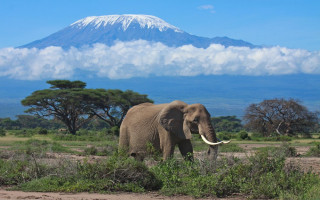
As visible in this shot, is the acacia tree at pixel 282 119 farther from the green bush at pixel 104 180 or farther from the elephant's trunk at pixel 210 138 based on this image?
the green bush at pixel 104 180

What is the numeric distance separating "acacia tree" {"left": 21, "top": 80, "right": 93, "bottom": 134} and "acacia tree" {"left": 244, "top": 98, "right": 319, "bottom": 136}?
16.4 m

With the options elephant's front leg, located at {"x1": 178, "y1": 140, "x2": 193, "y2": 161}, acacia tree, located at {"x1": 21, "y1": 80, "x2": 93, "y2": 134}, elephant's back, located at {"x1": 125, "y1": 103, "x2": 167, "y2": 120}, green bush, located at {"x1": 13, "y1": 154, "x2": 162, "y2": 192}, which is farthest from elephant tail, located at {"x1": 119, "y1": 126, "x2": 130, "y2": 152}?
acacia tree, located at {"x1": 21, "y1": 80, "x2": 93, "y2": 134}

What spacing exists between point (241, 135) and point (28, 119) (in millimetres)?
43407

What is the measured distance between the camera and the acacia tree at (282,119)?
46094mm

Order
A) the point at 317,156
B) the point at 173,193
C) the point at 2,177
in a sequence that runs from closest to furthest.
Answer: the point at 173,193, the point at 2,177, the point at 317,156

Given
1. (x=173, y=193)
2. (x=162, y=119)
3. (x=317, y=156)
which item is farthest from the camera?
(x=317, y=156)

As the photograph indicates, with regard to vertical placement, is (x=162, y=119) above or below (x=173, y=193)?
above

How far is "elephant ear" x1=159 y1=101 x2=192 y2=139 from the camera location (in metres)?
12.0

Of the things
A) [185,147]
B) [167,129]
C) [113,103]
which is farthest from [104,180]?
[113,103]

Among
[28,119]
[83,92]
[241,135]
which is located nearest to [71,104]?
A: [83,92]

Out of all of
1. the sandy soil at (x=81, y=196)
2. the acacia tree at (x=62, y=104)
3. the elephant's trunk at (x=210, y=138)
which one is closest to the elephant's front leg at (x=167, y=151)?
the elephant's trunk at (x=210, y=138)

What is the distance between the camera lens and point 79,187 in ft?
34.1

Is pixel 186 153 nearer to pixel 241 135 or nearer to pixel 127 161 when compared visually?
pixel 127 161

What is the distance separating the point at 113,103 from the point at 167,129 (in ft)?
119
